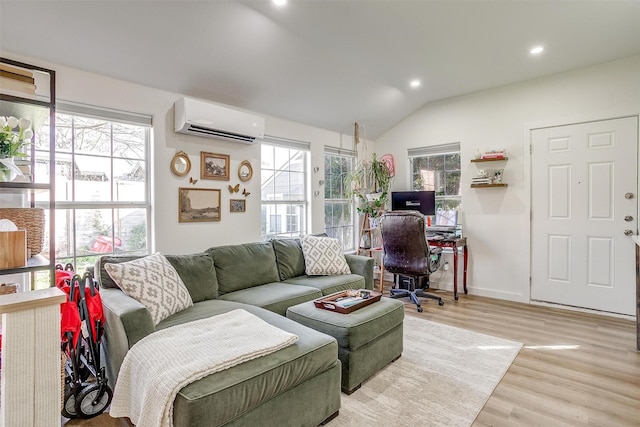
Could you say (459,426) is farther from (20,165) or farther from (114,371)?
(20,165)

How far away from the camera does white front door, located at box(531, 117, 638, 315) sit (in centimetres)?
334

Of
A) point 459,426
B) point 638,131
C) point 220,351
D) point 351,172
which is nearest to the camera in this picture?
point 220,351

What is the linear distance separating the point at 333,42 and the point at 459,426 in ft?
9.87

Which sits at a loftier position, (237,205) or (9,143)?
(9,143)

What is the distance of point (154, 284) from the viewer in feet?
6.92

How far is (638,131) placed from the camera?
3250 millimetres

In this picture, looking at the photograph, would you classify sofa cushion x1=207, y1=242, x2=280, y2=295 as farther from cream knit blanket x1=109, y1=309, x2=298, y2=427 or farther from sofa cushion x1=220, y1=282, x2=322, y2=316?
cream knit blanket x1=109, y1=309, x2=298, y2=427

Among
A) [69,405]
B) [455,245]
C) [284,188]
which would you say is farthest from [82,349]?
[455,245]

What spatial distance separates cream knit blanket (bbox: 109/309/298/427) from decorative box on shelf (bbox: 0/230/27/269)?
0.67 m

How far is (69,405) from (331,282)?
201 centimetres

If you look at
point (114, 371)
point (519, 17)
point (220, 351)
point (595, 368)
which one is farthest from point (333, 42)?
point (595, 368)

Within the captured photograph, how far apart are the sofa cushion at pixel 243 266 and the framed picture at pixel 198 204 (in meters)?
0.41

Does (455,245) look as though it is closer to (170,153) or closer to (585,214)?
(585,214)

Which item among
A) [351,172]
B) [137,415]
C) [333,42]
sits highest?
[333,42]
